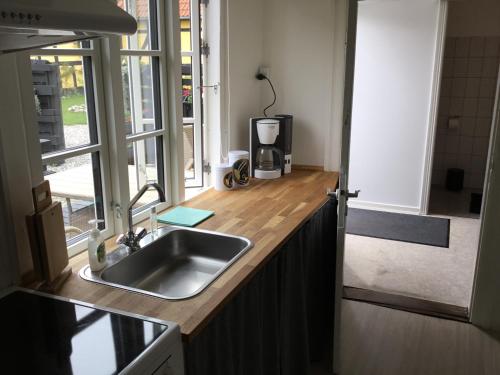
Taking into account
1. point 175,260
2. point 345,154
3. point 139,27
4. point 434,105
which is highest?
point 139,27

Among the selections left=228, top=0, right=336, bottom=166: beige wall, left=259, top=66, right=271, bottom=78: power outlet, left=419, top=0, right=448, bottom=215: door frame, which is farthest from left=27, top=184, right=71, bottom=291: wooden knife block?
left=419, top=0, right=448, bottom=215: door frame

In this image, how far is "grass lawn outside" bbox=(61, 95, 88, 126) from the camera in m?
1.89

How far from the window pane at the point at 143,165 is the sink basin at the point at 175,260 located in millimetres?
→ 353

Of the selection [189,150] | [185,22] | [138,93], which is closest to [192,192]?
[189,150]

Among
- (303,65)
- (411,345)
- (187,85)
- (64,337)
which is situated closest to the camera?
(64,337)

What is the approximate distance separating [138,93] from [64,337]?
4.42 ft

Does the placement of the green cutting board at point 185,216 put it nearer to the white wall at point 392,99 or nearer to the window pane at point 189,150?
the window pane at point 189,150

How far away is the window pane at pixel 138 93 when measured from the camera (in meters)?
2.21

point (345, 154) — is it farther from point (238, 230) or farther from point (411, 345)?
point (411, 345)

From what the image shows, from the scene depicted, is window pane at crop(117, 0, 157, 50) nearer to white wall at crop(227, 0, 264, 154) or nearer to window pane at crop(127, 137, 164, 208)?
window pane at crop(127, 137, 164, 208)

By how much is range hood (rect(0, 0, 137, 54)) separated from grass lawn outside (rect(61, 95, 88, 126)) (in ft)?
1.96

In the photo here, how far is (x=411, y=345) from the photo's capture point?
2693 mm

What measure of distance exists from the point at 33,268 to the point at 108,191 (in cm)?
55

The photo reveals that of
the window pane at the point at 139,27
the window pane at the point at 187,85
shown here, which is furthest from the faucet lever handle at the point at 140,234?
the window pane at the point at 187,85
